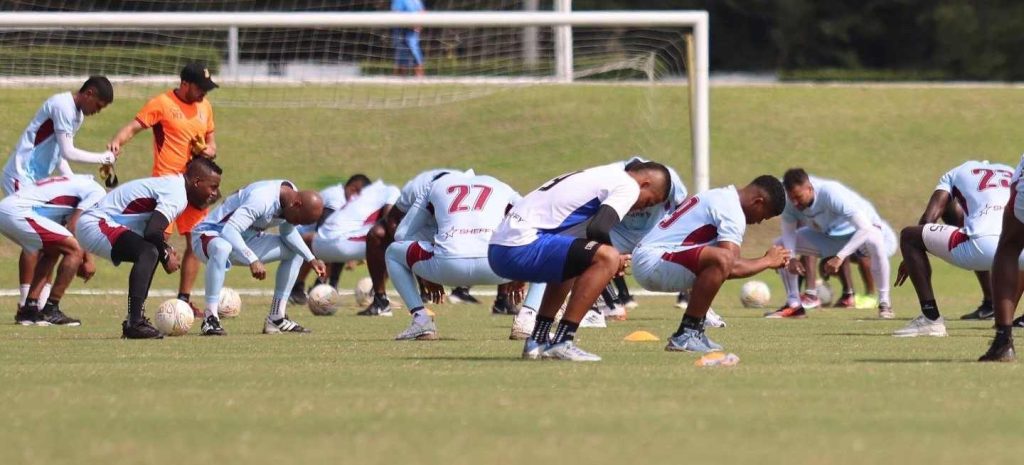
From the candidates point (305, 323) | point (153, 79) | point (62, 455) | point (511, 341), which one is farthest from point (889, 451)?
point (153, 79)

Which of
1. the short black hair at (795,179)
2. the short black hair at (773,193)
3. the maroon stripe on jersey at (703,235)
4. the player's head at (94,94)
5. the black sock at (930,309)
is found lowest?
the black sock at (930,309)

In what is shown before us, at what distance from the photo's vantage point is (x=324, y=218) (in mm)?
21203

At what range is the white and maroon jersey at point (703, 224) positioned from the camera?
1218 cm

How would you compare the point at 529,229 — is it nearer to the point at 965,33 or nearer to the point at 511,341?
the point at 511,341

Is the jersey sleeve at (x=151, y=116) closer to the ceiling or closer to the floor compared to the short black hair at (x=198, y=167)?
closer to the floor

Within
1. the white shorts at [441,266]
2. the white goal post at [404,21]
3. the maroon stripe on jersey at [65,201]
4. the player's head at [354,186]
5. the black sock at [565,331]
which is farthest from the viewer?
the player's head at [354,186]

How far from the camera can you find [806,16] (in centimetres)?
4775

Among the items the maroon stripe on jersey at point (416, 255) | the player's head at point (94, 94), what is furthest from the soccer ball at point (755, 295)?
the player's head at point (94, 94)

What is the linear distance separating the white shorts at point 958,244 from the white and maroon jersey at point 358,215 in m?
7.87

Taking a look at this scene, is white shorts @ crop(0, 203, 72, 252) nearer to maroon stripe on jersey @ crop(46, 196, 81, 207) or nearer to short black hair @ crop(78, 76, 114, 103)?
maroon stripe on jersey @ crop(46, 196, 81, 207)

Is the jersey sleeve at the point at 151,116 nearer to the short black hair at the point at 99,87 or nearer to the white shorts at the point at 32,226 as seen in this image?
the short black hair at the point at 99,87

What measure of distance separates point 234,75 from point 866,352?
18655 mm

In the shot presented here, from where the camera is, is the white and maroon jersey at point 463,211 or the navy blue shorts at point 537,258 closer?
the navy blue shorts at point 537,258

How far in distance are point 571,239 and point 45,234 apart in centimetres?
680
